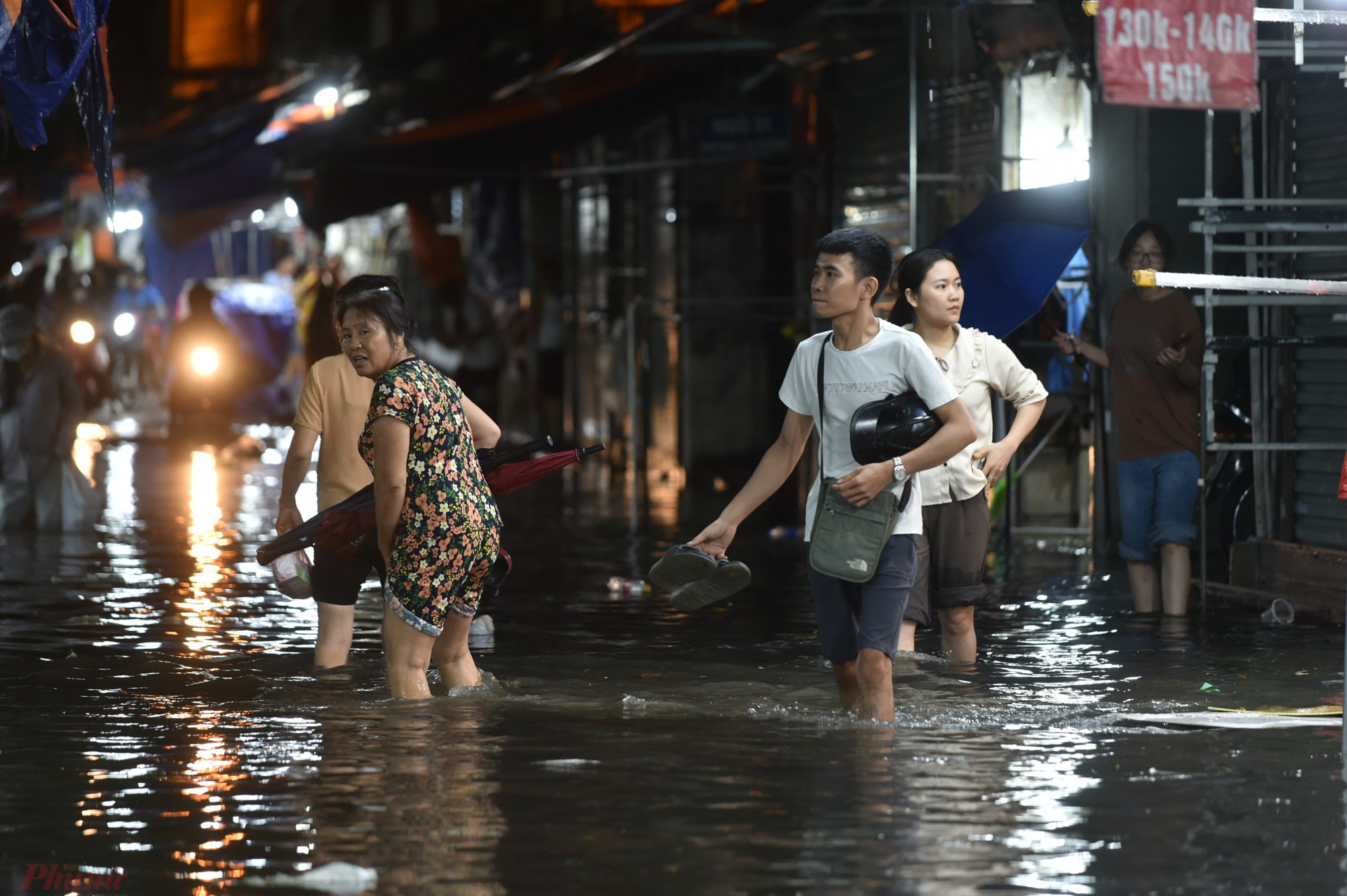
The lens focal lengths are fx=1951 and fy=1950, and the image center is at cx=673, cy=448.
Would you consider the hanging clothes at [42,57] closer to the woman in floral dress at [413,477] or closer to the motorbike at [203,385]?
the woman in floral dress at [413,477]

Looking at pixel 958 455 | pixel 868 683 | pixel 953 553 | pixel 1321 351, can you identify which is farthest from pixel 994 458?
pixel 1321 351

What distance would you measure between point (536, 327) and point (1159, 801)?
19847 mm

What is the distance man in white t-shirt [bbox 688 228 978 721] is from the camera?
630 centimetres

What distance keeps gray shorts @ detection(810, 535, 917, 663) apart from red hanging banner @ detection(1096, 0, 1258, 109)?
359 centimetres

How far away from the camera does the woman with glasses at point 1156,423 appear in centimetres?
1017

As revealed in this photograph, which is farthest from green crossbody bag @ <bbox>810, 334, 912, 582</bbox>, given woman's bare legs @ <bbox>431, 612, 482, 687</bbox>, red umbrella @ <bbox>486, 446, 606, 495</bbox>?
woman's bare legs @ <bbox>431, 612, 482, 687</bbox>

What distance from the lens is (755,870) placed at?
5.02 m

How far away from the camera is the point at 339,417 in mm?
7988

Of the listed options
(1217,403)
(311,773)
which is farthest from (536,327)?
(311,773)

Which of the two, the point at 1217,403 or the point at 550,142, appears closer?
the point at 1217,403

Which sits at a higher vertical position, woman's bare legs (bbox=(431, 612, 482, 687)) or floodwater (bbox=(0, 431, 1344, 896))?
woman's bare legs (bbox=(431, 612, 482, 687))

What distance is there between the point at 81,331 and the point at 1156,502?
23.8 meters

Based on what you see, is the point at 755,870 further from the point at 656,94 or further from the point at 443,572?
the point at 656,94

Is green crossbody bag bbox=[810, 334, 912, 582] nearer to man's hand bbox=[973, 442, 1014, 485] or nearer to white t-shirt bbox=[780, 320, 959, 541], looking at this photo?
white t-shirt bbox=[780, 320, 959, 541]
